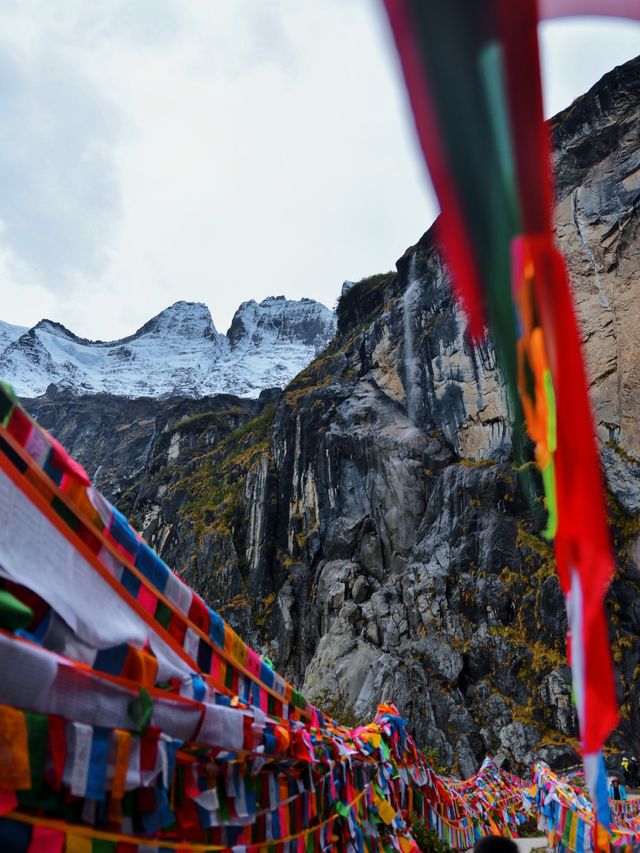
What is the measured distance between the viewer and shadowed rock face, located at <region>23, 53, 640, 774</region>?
1761 cm

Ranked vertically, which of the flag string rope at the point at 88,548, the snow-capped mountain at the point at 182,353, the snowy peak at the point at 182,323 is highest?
the snowy peak at the point at 182,323

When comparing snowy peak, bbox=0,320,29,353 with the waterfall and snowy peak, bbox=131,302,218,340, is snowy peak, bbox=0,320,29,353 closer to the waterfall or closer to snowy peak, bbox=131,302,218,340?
snowy peak, bbox=131,302,218,340

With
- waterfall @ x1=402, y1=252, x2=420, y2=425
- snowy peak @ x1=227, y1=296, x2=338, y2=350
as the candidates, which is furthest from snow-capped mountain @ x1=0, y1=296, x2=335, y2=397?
waterfall @ x1=402, y1=252, x2=420, y2=425

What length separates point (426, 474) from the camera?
2431 cm

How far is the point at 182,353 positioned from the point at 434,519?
246 ft

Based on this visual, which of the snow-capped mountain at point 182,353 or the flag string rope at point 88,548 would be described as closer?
the flag string rope at point 88,548

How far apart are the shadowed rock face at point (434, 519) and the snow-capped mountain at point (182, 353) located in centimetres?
4531

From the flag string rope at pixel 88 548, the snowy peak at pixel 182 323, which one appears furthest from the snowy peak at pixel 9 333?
the flag string rope at pixel 88 548

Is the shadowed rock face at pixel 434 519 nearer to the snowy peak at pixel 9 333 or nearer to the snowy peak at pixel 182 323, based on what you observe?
the snowy peak at pixel 182 323

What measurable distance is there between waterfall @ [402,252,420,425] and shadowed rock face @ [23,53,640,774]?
107 millimetres

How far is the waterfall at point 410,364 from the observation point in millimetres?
26703

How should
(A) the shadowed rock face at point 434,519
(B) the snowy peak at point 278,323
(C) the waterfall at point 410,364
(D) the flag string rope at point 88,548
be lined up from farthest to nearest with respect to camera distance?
1. (B) the snowy peak at point 278,323
2. (C) the waterfall at point 410,364
3. (A) the shadowed rock face at point 434,519
4. (D) the flag string rope at point 88,548

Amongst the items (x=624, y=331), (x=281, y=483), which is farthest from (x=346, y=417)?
(x=624, y=331)

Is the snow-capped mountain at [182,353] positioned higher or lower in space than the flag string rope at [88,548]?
higher
